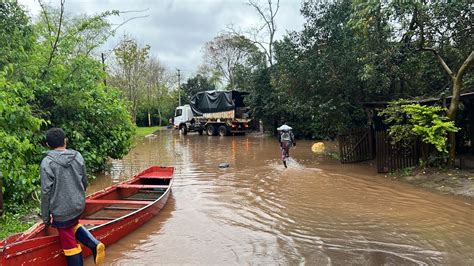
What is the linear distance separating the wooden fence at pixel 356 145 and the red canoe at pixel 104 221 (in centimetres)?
693

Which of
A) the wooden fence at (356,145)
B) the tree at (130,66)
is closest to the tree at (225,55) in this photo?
the tree at (130,66)

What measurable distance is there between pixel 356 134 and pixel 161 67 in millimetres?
42464

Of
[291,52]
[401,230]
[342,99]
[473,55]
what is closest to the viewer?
[401,230]

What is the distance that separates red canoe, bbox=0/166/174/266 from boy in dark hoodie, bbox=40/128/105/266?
229 millimetres

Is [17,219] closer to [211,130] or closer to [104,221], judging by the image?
[104,221]

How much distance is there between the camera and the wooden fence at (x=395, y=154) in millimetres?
11377

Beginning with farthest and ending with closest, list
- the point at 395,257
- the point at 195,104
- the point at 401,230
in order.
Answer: the point at 195,104
the point at 401,230
the point at 395,257

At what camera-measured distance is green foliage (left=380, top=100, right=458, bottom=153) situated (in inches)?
385

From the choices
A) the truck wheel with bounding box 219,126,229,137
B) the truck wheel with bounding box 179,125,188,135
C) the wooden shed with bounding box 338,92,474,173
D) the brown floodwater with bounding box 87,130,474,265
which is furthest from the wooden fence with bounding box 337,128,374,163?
the truck wheel with bounding box 179,125,188,135

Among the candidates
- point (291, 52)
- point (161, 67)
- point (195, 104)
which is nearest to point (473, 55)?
point (291, 52)

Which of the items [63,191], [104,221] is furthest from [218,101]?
[63,191]

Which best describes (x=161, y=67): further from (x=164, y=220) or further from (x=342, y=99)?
(x=164, y=220)

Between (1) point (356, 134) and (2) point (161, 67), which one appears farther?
(2) point (161, 67)

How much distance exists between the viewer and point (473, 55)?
9680 millimetres
